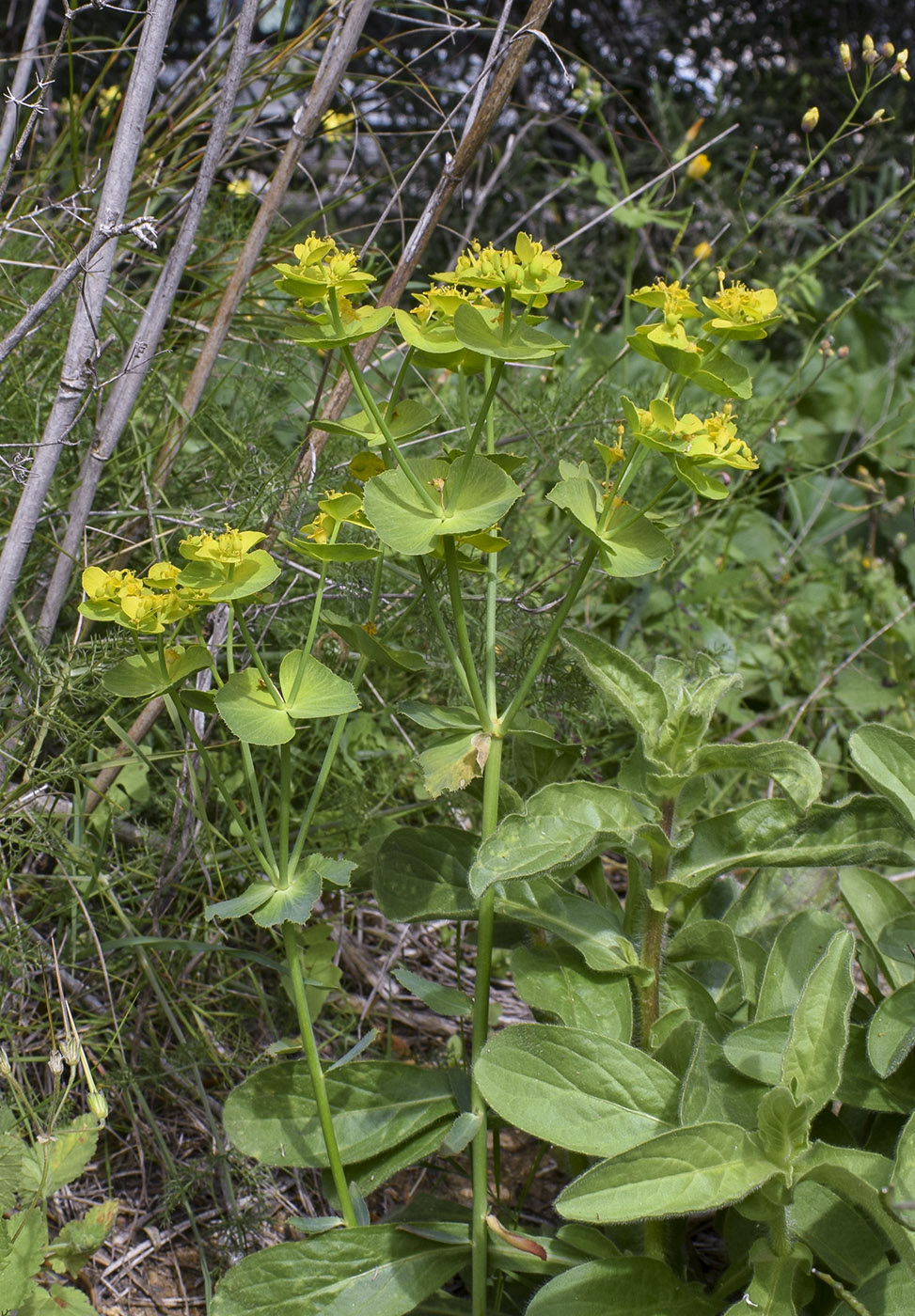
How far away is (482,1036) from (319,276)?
697 millimetres

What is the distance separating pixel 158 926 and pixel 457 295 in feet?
Answer: 2.77

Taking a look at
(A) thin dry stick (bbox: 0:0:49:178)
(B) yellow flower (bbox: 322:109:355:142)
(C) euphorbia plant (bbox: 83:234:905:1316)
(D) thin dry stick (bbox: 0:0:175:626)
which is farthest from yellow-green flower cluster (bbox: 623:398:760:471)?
(A) thin dry stick (bbox: 0:0:49:178)

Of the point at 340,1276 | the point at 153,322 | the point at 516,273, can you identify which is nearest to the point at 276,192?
the point at 153,322

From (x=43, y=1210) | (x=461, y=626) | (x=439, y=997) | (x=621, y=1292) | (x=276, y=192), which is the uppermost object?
(x=276, y=192)

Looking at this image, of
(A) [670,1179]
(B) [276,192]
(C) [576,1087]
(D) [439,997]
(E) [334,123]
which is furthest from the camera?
(E) [334,123]

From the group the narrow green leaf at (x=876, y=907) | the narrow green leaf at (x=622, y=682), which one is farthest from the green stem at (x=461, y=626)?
the narrow green leaf at (x=876, y=907)

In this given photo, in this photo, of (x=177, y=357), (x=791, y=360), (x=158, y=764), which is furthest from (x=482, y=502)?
(x=791, y=360)

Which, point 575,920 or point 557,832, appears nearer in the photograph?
point 557,832

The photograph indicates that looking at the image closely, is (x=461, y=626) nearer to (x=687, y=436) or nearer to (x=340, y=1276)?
(x=687, y=436)

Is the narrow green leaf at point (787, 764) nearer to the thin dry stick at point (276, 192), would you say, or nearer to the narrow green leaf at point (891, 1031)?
the narrow green leaf at point (891, 1031)

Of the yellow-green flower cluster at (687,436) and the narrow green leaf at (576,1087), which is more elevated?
the yellow-green flower cluster at (687,436)

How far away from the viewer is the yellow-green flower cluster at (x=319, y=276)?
0.93m

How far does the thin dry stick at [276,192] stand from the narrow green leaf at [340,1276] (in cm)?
94

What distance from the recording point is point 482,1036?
105 cm
